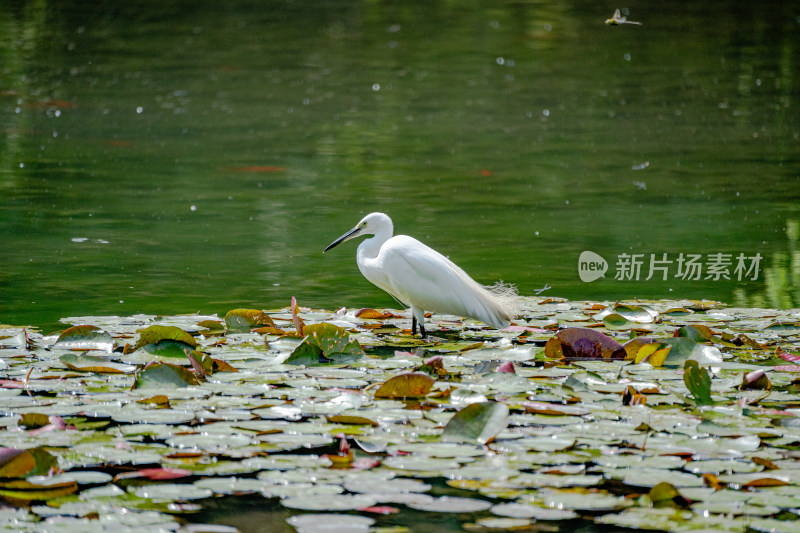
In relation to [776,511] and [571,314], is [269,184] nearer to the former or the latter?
[571,314]

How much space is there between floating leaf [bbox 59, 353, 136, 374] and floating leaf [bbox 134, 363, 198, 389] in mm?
222

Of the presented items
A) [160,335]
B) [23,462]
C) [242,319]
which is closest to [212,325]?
[242,319]

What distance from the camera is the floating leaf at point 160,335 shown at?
371 centimetres

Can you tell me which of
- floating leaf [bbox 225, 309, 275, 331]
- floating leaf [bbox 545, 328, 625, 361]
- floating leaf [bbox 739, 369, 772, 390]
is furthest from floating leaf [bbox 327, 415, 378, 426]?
floating leaf [bbox 225, 309, 275, 331]

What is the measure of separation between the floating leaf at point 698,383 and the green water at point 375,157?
6.98 feet

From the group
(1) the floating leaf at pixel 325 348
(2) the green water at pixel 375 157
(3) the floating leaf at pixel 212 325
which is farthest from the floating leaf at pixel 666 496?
(2) the green water at pixel 375 157

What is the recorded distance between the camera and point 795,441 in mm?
2832

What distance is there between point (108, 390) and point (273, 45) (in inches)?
523

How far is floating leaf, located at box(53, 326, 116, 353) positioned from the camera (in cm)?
380

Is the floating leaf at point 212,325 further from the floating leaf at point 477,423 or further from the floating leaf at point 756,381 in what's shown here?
the floating leaf at point 756,381

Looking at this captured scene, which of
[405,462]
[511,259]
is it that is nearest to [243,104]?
[511,259]

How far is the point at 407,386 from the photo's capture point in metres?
3.24

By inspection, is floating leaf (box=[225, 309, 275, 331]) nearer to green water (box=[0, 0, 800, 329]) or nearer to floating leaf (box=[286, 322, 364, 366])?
floating leaf (box=[286, 322, 364, 366])

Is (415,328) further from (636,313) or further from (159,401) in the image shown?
(159,401)
